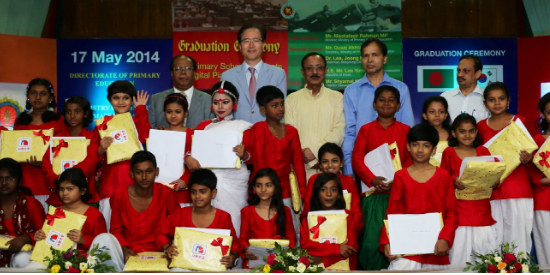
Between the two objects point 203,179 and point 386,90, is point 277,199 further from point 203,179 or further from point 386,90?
point 386,90

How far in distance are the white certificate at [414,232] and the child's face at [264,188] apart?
107 cm

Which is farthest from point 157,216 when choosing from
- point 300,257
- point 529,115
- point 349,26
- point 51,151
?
point 529,115

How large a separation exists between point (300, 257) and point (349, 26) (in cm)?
564

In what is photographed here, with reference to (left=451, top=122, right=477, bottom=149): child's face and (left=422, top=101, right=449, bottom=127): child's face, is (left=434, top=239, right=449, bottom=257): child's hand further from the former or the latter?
(left=422, top=101, right=449, bottom=127): child's face

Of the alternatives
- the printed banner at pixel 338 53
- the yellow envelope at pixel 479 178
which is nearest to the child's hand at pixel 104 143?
the yellow envelope at pixel 479 178

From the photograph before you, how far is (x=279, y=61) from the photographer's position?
8711 mm

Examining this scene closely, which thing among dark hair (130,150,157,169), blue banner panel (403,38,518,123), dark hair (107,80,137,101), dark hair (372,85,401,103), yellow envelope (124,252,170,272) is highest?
blue banner panel (403,38,518,123)

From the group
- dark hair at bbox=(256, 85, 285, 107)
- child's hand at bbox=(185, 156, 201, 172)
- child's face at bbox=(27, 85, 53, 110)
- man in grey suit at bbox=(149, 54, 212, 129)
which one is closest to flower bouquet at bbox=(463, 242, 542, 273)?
dark hair at bbox=(256, 85, 285, 107)

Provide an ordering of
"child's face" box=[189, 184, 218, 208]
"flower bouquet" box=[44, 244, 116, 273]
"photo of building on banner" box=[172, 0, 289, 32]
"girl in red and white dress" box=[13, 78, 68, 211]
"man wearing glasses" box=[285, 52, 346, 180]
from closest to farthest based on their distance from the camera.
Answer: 1. "flower bouquet" box=[44, 244, 116, 273]
2. "child's face" box=[189, 184, 218, 208]
3. "girl in red and white dress" box=[13, 78, 68, 211]
4. "man wearing glasses" box=[285, 52, 346, 180]
5. "photo of building on banner" box=[172, 0, 289, 32]

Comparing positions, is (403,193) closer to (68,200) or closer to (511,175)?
(511,175)

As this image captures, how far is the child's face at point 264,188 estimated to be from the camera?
189 inches

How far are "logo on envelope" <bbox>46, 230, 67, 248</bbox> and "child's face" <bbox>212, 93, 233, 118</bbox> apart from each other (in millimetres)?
1763

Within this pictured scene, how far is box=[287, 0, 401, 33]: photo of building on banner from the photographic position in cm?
865

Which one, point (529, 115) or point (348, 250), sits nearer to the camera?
point (348, 250)
